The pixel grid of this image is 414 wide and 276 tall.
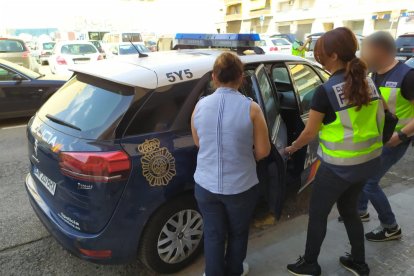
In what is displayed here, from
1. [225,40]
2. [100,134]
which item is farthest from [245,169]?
[225,40]

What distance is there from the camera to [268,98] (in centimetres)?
283

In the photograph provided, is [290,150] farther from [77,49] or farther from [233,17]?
[233,17]

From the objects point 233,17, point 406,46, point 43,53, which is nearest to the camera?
point 406,46

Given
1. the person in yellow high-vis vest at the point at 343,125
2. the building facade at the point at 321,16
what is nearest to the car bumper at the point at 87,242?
the person in yellow high-vis vest at the point at 343,125

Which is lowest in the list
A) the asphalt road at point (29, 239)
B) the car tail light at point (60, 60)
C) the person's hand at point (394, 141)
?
the asphalt road at point (29, 239)

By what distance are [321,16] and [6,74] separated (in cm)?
3254

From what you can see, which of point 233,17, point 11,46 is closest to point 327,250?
point 11,46

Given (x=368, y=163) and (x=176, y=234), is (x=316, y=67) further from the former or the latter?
(x=176, y=234)

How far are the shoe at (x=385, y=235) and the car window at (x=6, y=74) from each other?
674cm

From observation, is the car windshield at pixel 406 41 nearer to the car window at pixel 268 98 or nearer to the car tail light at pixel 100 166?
the car window at pixel 268 98

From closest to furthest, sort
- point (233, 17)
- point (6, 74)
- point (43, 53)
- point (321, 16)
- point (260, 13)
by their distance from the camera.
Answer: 1. point (6, 74)
2. point (43, 53)
3. point (321, 16)
4. point (260, 13)
5. point (233, 17)

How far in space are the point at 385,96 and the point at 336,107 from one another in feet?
2.61

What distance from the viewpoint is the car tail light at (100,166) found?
83.2 inches

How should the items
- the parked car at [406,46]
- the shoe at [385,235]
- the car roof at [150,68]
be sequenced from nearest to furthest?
the car roof at [150,68] → the shoe at [385,235] → the parked car at [406,46]
